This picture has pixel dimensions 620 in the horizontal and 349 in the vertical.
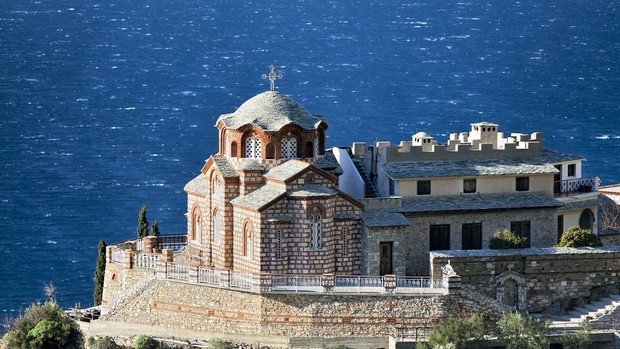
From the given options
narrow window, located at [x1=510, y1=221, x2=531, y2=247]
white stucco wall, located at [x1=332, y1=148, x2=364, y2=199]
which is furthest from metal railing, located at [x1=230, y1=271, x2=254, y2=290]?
narrow window, located at [x1=510, y1=221, x2=531, y2=247]

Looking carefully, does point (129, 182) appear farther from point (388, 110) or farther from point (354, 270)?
point (354, 270)

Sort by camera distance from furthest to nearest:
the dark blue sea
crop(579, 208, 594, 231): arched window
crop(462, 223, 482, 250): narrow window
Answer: the dark blue sea → crop(579, 208, 594, 231): arched window → crop(462, 223, 482, 250): narrow window

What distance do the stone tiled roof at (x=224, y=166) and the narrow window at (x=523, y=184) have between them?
14.0 metres

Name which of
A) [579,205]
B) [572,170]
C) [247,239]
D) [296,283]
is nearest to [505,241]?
[579,205]

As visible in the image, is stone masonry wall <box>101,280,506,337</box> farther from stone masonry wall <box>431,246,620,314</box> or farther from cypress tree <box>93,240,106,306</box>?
cypress tree <box>93,240,106,306</box>

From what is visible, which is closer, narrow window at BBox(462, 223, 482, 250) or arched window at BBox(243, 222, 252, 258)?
arched window at BBox(243, 222, 252, 258)

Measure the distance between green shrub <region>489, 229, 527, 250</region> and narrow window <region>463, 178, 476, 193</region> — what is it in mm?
2904

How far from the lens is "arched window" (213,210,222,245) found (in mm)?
97625

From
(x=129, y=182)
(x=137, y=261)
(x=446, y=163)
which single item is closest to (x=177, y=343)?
(x=137, y=261)

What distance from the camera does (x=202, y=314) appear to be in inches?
3716

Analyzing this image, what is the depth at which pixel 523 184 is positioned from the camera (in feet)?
329

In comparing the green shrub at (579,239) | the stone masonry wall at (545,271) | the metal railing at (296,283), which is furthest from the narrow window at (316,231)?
the green shrub at (579,239)

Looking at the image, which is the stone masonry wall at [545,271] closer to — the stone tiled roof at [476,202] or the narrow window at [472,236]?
the narrow window at [472,236]

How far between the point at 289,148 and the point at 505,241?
1106 centimetres
